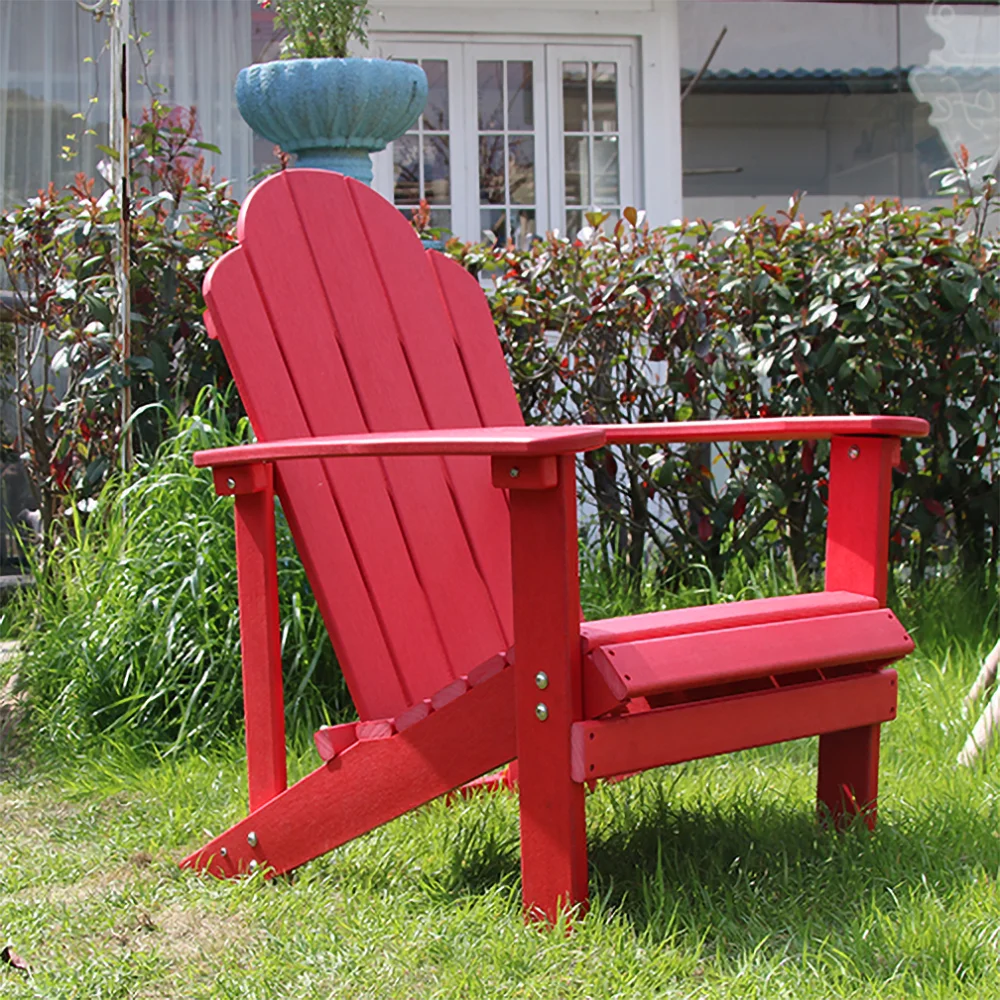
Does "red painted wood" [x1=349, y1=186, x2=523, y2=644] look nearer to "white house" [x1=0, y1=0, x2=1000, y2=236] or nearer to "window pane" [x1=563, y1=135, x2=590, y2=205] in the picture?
"white house" [x1=0, y1=0, x2=1000, y2=236]

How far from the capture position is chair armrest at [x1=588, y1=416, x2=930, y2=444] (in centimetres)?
204

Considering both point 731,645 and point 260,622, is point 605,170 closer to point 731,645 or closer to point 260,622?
point 260,622

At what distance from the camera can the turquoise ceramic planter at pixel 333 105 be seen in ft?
11.4

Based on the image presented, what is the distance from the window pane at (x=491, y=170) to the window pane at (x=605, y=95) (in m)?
0.50

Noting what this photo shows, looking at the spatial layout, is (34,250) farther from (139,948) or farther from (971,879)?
(971,879)

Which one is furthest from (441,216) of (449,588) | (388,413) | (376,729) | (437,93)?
(376,729)

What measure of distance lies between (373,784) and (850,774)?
0.75 meters

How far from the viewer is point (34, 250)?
358 centimetres

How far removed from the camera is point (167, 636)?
2.76 meters

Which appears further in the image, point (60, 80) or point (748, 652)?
point (60, 80)

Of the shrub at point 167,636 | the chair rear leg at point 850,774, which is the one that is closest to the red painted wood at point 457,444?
the chair rear leg at point 850,774

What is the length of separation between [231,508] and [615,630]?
4.62 ft

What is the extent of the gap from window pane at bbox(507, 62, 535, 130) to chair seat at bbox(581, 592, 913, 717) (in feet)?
15.4

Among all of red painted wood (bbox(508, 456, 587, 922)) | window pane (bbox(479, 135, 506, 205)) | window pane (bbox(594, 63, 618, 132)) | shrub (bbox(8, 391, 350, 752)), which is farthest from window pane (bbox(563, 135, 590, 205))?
red painted wood (bbox(508, 456, 587, 922))
